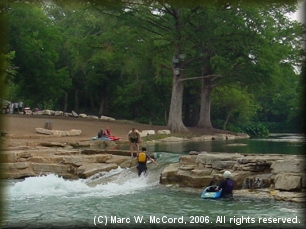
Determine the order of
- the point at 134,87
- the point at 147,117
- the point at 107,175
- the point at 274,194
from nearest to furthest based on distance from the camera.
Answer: the point at 274,194
the point at 107,175
the point at 134,87
the point at 147,117

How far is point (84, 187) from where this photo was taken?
15.3 metres

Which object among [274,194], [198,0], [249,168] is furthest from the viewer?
[249,168]

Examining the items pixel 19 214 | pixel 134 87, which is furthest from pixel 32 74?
pixel 19 214

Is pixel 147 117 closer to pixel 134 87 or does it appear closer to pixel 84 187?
pixel 134 87

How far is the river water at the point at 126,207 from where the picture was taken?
32.3ft

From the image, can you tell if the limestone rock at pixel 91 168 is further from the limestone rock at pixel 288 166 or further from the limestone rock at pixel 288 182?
the limestone rock at pixel 288 182

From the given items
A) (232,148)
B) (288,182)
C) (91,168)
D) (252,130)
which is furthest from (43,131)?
(252,130)

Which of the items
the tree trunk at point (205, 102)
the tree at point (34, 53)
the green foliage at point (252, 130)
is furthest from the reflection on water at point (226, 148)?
the green foliage at point (252, 130)

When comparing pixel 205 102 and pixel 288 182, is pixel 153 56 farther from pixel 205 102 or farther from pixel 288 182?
pixel 288 182

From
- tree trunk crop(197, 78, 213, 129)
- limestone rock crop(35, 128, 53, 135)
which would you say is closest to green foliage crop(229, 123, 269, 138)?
tree trunk crop(197, 78, 213, 129)

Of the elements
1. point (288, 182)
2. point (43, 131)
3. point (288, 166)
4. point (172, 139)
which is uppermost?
point (43, 131)

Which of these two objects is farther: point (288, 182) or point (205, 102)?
point (205, 102)

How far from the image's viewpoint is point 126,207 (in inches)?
464

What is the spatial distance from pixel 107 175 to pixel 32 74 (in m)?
26.6
